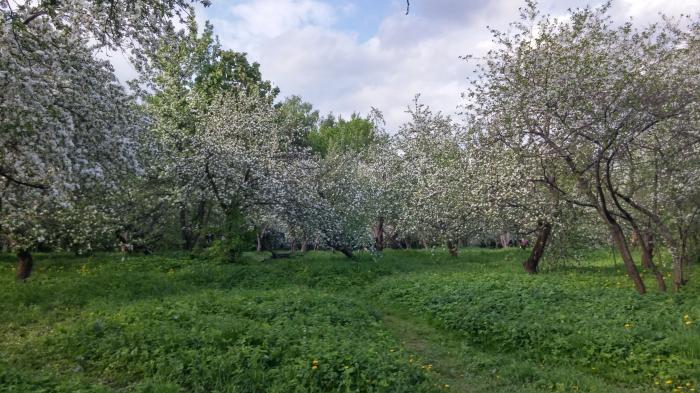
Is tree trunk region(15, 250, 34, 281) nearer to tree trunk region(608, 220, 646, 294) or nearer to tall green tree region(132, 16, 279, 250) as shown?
tall green tree region(132, 16, 279, 250)

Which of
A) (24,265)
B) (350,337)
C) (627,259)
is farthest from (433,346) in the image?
(24,265)

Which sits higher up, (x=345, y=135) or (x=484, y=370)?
(x=345, y=135)

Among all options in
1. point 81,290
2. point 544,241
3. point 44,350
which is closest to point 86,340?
point 44,350

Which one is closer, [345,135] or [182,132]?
[182,132]

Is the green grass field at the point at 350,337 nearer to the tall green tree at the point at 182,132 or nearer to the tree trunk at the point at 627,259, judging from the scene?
the tree trunk at the point at 627,259

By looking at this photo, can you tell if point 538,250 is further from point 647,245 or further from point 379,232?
point 379,232

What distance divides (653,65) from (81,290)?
15.6 metres

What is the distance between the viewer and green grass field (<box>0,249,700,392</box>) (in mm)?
7316

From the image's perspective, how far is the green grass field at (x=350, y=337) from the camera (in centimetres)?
732

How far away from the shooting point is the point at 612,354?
28.5 ft

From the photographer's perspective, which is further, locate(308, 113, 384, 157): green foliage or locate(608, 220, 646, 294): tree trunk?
locate(308, 113, 384, 157): green foliage

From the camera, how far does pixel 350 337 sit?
9438 millimetres

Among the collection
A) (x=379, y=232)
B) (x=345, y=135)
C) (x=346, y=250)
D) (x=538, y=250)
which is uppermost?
(x=345, y=135)

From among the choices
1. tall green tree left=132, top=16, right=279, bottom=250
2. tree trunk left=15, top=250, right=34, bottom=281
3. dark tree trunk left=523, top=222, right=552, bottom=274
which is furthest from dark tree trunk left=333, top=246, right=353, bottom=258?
tree trunk left=15, top=250, right=34, bottom=281
